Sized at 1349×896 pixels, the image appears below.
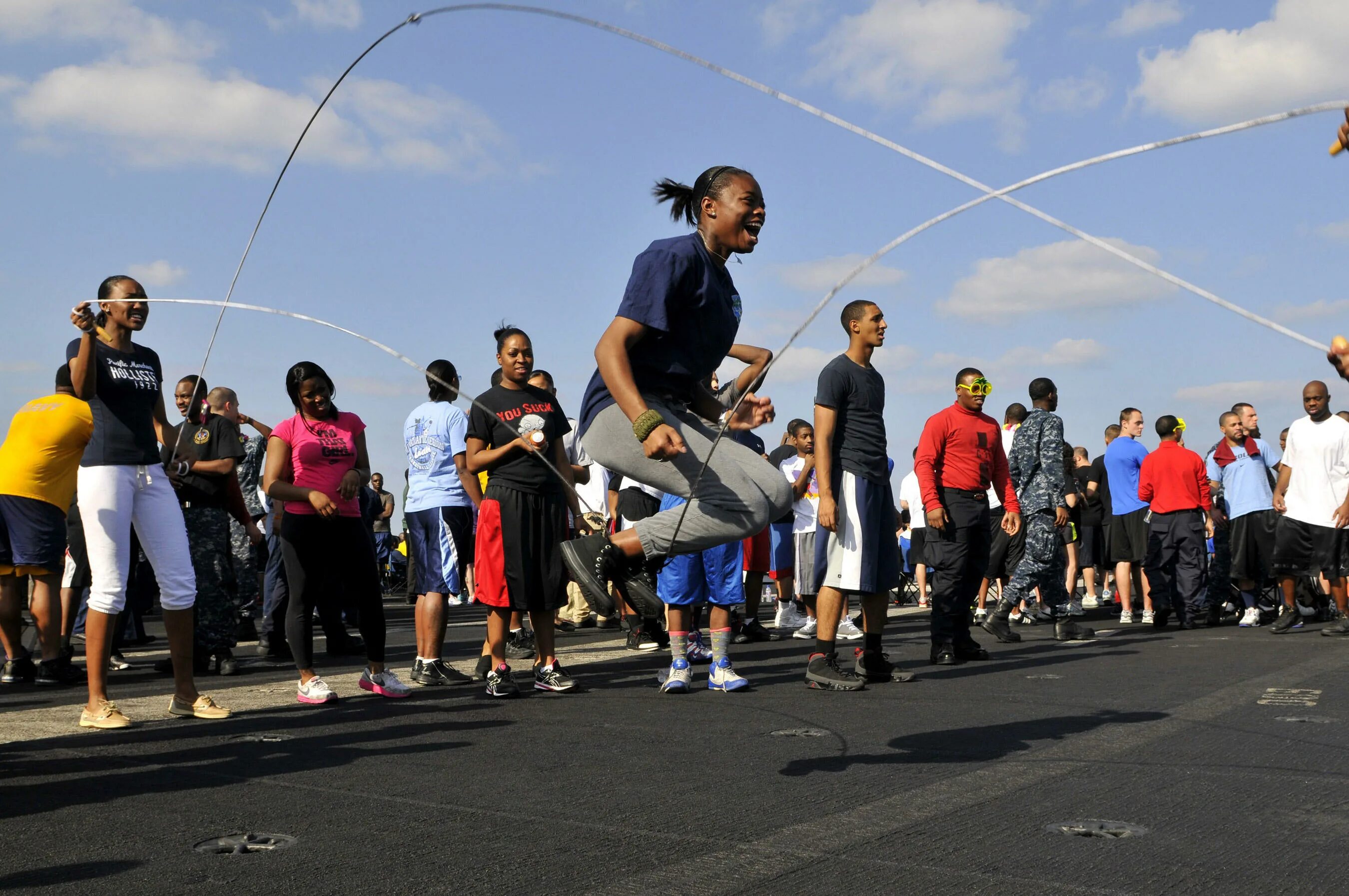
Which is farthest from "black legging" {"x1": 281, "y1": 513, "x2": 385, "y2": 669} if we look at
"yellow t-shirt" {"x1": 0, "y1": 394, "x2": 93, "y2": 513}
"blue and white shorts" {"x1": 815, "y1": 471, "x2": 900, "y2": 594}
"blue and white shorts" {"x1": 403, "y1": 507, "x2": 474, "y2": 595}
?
"blue and white shorts" {"x1": 815, "y1": 471, "x2": 900, "y2": 594}

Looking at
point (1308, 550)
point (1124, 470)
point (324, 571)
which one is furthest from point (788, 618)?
point (324, 571)

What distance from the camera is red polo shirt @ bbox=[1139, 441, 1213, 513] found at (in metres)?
10.9

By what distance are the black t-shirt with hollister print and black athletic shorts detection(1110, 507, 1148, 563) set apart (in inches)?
286

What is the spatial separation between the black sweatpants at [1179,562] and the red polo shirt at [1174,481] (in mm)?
91

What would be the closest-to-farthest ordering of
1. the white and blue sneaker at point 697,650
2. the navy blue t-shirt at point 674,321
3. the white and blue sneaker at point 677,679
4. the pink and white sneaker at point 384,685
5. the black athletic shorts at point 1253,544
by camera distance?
the navy blue t-shirt at point 674,321 → the pink and white sneaker at point 384,685 → the white and blue sneaker at point 677,679 → the white and blue sneaker at point 697,650 → the black athletic shorts at point 1253,544

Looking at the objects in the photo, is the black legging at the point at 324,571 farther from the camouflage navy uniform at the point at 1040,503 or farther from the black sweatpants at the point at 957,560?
the camouflage navy uniform at the point at 1040,503

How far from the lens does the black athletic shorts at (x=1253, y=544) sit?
36.0 ft

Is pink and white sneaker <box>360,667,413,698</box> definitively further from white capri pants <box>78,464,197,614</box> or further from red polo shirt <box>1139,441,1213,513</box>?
red polo shirt <box>1139,441,1213,513</box>

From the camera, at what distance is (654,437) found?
3.58 m

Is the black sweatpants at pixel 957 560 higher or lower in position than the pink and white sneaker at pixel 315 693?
higher

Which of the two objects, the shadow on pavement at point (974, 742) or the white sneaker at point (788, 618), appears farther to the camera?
Result: the white sneaker at point (788, 618)

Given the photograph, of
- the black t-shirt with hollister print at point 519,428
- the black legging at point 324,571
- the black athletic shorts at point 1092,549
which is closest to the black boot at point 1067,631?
the black athletic shorts at point 1092,549

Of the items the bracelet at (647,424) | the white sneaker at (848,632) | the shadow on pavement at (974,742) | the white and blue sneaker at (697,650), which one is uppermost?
the bracelet at (647,424)

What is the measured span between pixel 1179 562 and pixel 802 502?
3.46 m
